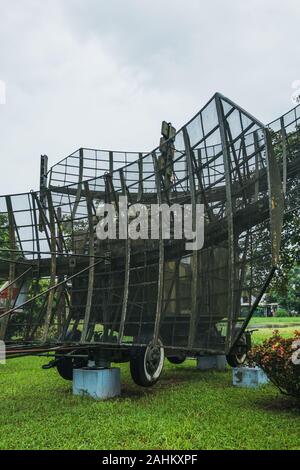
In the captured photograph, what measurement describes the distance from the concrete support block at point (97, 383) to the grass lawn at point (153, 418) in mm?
245

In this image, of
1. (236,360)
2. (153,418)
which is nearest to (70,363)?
(153,418)

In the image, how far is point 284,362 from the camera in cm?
682

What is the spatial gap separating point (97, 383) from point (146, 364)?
99 cm

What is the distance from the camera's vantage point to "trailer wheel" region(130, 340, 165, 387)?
27.7ft

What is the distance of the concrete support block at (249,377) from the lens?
9.41 metres

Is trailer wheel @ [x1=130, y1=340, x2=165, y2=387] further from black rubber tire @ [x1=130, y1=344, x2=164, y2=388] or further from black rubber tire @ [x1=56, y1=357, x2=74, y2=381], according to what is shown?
black rubber tire @ [x1=56, y1=357, x2=74, y2=381]

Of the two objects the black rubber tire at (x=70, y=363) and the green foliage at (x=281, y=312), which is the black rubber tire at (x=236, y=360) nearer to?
the black rubber tire at (x=70, y=363)

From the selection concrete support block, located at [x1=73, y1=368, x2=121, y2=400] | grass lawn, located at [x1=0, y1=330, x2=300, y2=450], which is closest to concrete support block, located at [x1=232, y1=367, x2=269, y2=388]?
grass lawn, located at [x1=0, y1=330, x2=300, y2=450]

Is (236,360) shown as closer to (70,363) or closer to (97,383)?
A: (70,363)

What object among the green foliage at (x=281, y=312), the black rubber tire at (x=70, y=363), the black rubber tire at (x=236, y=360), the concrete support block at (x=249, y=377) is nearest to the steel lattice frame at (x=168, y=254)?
the black rubber tire at (x=70, y=363)

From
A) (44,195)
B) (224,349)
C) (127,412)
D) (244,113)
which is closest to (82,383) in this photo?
(127,412)
